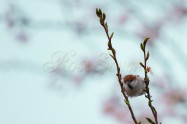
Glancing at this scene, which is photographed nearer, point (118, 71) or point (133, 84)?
point (118, 71)

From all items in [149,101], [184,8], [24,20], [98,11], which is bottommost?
[149,101]

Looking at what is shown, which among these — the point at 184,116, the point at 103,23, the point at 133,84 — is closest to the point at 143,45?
the point at 103,23

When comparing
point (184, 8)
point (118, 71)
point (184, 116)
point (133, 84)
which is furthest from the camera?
point (184, 8)

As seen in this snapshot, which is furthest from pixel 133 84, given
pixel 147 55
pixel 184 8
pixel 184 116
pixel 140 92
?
pixel 184 8

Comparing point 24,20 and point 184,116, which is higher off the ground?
point 24,20

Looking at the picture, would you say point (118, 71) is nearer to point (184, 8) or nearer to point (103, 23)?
point (103, 23)

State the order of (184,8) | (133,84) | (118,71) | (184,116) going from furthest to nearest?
(184,8) → (184,116) → (133,84) → (118,71)
